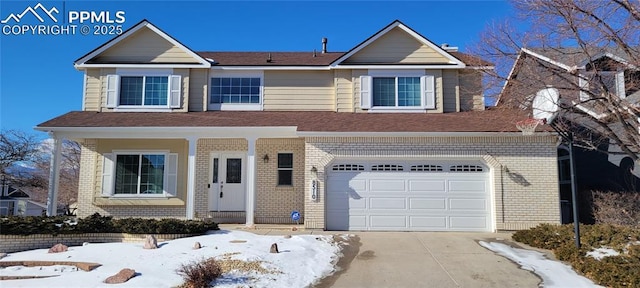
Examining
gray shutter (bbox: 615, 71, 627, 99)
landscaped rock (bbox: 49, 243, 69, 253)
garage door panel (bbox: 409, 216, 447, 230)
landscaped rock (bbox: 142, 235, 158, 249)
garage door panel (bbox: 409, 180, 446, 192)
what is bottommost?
landscaped rock (bbox: 49, 243, 69, 253)

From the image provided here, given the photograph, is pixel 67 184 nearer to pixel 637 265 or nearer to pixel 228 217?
pixel 228 217

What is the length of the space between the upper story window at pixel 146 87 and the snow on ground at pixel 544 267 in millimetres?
11377

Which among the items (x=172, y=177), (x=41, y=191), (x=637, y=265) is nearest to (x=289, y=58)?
(x=172, y=177)

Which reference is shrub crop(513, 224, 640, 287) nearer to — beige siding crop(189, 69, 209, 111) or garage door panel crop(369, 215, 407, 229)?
garage door panel crop(369, 215, 407, 229)

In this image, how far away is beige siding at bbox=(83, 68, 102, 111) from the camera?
15113 millimetres

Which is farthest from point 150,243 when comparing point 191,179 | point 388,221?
point 388,221

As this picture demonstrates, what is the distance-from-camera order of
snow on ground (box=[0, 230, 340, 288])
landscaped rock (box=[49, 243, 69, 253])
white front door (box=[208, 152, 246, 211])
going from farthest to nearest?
white front door (box=[208, 152, 246, 211]), landscaped rock (box=[49, 243, 69, 253]), snow on ground (box=[0, 230, 340, 288])

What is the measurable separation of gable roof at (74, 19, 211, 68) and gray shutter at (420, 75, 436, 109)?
774cm

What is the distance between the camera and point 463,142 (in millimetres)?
12617

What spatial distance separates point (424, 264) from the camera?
830cm

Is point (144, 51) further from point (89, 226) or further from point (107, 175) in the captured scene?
point (89, 226)

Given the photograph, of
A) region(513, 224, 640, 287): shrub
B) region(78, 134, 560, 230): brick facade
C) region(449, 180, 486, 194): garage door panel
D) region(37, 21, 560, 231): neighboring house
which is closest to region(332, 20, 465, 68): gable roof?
region(37, 21, 560, 231): neighboring house

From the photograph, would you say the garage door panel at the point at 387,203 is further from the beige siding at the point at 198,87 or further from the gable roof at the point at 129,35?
the gable roof at the point at 129,35

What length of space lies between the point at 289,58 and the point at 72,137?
8.14 meters
